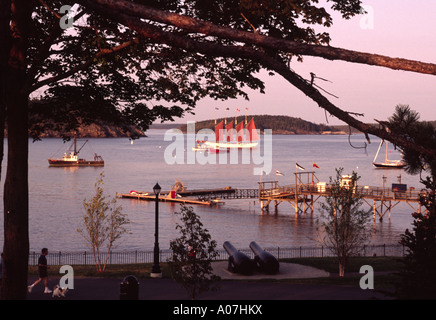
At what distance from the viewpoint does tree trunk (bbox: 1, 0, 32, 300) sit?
10125mm

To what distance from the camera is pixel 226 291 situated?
19.7 meters

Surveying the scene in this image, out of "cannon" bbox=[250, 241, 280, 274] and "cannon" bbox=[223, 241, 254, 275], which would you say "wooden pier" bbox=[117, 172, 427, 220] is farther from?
"cannon" bbox=[223, 241, 254, 275]

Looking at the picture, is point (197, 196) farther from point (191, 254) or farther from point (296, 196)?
point (191, 254)

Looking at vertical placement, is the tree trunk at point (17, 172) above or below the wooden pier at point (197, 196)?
above

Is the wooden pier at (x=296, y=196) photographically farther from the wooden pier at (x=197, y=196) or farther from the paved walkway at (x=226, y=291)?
the paved walkway at (x=226, y=291)

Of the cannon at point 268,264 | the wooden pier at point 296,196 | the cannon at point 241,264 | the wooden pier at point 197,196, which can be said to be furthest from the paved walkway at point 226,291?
the wooden pier at point 197,196

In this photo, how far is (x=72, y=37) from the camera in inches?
506

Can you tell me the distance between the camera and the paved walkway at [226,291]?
18.5 meters

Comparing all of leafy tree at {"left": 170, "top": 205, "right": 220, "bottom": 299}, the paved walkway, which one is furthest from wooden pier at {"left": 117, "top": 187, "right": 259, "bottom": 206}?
leafy tree at {"left": 170, "top": 205, "right": 220, "bottom": 299}

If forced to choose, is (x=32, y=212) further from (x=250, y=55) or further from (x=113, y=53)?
(x=250, y=55)

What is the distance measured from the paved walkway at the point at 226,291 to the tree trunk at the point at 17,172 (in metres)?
8.06

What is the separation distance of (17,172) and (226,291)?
11.2 meters

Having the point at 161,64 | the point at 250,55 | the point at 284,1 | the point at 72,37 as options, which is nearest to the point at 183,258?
the point at 161,64

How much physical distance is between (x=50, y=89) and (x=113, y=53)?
3.22 m
